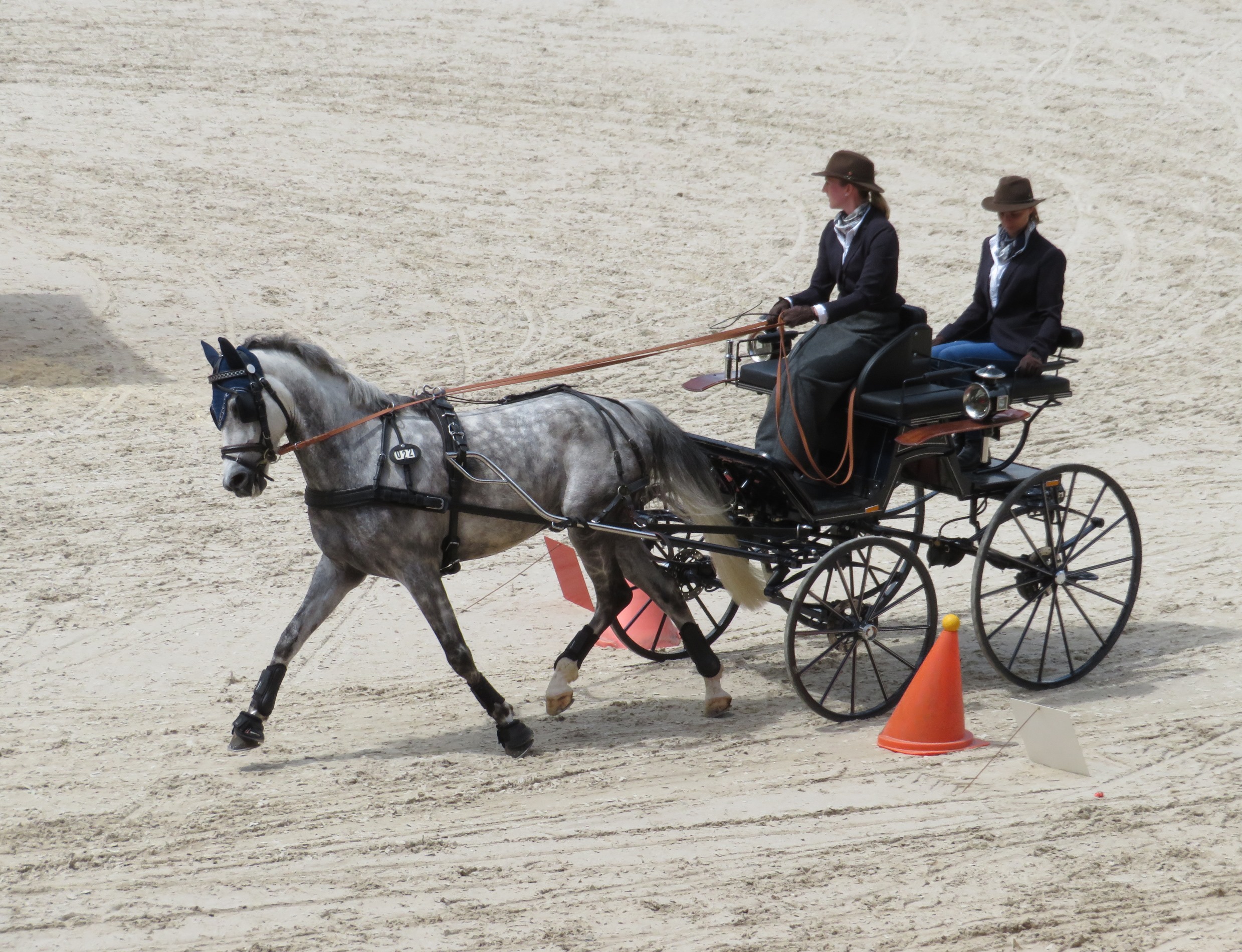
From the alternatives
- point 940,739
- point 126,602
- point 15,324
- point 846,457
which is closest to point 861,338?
point 846,457

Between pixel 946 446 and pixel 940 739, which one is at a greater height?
pixel 946 446

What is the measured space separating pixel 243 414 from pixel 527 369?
6.66m

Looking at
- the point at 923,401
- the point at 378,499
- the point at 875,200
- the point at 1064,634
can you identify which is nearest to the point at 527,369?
the point at 875,200

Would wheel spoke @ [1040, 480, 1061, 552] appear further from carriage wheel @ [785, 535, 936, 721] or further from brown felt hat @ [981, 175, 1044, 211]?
brown felt hat @ [981, 175, 1044, 211]

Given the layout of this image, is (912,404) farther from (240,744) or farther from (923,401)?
(240,744)

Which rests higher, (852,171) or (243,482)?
(852,171)

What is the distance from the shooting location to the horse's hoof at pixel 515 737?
5.83 metres

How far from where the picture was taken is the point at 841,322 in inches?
246

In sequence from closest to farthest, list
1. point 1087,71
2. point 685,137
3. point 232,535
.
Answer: point 232,535
point 685,137
point 1087,71

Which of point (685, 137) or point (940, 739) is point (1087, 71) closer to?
point (685, 137)

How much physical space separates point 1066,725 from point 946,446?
4.99 feet

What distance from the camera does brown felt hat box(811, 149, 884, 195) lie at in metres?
6.09

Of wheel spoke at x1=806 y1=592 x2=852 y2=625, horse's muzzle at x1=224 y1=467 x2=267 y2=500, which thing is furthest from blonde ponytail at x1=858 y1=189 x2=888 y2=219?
horse's muzzle at x1=224 y1=467 x2=267 y2=500

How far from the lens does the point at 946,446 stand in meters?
6.38
